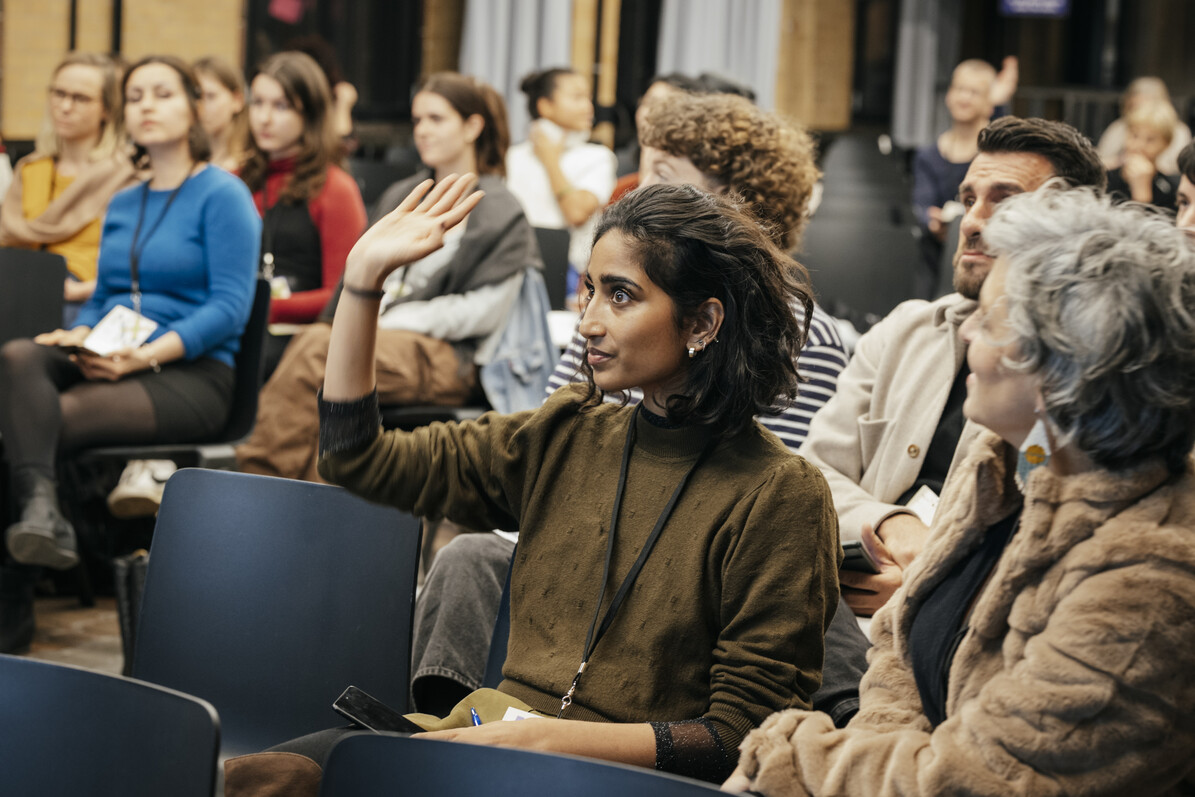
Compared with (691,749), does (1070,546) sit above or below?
above

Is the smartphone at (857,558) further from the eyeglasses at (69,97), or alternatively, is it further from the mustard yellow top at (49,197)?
the eyeglasses at (69,97)

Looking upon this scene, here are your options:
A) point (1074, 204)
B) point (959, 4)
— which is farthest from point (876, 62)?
point (1074, 204)

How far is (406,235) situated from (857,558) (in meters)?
0.86

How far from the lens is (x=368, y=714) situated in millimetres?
1513

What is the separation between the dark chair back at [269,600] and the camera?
188 centimetres

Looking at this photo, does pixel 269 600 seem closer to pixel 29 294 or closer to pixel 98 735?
pixel 98 735

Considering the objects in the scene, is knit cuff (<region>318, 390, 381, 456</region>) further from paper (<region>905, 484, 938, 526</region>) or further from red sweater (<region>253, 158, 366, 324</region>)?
red sweater (<region>253, 158, 366, 324</region>)

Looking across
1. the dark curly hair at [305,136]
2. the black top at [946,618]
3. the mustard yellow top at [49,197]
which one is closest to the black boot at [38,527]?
the mustard yellow top at [49,197]

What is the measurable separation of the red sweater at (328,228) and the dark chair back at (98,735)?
9.55 ft

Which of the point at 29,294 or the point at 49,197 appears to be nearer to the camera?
the point at 29,294

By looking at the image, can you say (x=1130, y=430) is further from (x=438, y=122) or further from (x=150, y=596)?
(x=438, y=122)

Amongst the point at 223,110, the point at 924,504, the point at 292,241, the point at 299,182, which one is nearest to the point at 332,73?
the point at 223,110

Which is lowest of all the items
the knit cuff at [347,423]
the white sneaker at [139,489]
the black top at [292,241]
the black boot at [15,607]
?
the black boot at [15,607]

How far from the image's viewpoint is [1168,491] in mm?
1162
